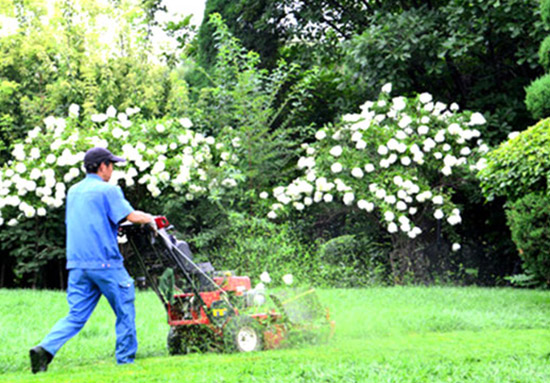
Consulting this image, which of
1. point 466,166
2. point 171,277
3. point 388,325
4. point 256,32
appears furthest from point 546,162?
point 256,32

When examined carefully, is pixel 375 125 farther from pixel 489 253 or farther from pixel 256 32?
pixel 256 32

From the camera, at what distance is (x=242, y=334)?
6.84 meters

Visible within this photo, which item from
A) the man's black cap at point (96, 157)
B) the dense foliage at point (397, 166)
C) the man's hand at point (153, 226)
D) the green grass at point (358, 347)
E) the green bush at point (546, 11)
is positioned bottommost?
the green grass at point (358, 347)

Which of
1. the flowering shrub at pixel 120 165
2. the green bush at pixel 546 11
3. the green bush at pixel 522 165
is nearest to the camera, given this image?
the green bush at pixel 522 165

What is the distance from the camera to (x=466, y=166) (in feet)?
44.0

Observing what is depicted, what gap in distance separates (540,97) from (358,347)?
624cm

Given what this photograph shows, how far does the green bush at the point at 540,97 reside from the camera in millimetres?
11500

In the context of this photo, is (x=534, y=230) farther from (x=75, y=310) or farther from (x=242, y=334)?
(x=75, y=310)

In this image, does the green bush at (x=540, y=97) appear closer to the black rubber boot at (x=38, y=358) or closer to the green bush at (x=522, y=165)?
the green bush at (x=522, y=165)

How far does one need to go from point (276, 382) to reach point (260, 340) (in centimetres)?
169

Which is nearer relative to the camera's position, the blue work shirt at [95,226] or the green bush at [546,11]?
the blue work shirt at [95,226]

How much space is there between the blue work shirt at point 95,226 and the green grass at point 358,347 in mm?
872

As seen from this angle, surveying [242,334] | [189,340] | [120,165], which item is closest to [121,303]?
[189,340]

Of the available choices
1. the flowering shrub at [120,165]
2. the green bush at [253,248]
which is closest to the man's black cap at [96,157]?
the flowering shrub at [120,165]
